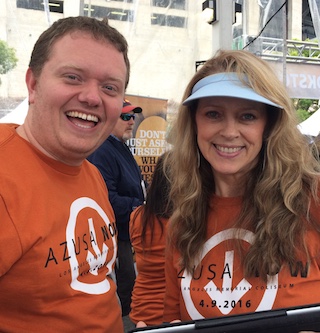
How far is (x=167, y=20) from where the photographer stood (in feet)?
15.6

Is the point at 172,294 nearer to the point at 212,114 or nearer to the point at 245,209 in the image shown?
the point at 245,209

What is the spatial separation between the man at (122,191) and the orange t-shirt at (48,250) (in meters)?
1.52

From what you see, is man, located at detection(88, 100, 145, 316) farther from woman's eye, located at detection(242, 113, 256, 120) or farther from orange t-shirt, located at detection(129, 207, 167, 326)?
woman's eye, located at detection(242, 113, 256, 120)

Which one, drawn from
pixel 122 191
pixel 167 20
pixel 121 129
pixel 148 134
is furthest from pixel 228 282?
pixel 167 20

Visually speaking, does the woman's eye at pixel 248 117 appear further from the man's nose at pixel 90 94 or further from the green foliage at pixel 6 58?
the green foliage at pixel 6 58

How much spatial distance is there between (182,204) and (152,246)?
0.45m

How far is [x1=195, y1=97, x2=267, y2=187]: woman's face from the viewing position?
1283 millimetres

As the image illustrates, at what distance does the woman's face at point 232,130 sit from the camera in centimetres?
128

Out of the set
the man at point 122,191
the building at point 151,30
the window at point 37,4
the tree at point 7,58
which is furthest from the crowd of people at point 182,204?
the window at point 37,4

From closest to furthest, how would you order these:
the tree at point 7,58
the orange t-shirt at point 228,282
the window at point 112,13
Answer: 1. the orange t-shirt at point 228,282
2. the tree at point 7,58
3. the window at point 112,13

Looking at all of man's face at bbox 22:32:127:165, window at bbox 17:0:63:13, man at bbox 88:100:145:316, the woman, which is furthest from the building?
man's face at bbox 22:32:127:165

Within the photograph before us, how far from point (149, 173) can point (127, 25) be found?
5.90 ft

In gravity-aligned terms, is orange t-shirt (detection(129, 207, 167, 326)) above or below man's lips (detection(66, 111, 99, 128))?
below

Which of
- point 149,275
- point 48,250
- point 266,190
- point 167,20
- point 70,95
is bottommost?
point 149,275
